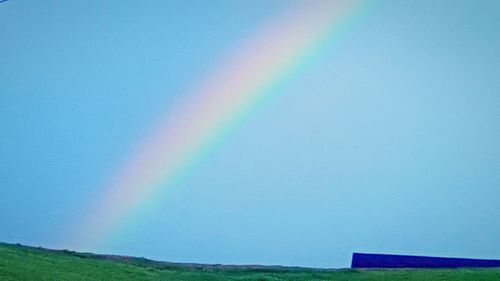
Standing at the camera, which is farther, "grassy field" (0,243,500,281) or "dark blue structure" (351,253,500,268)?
"dark blue structure" (351,253,500,268)

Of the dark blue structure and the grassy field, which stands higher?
the dark blue structure

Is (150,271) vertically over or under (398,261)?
under

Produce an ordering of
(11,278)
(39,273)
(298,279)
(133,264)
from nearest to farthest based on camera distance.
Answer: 1. (11,278)
2. (39,273)
3. (298,279)
4. (133,264)

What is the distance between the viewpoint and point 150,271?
16.5 feet

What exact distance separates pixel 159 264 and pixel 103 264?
1.70 feet

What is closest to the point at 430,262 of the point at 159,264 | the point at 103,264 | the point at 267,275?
the point at 267,275

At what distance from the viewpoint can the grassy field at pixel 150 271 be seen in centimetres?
446

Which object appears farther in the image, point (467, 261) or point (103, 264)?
point (467, 261)

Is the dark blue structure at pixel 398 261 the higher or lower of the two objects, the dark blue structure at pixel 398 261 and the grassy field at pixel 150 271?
the higher

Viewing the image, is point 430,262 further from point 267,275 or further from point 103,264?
point 103,264

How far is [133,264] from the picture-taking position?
530 centimetres

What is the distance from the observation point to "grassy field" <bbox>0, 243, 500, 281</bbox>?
446 cm

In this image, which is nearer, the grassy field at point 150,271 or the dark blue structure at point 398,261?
the grassy field at point 150,271

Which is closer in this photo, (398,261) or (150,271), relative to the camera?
(150,271)
